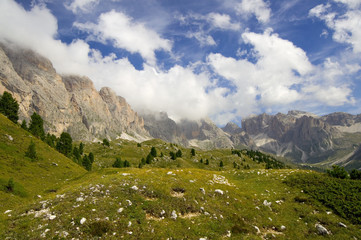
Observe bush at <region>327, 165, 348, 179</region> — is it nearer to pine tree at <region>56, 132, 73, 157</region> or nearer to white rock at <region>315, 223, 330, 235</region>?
white rock at <region>315, 223, 330, 235</region>

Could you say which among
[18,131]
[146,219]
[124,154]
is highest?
[18,131]

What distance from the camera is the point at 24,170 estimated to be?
40.8 meters

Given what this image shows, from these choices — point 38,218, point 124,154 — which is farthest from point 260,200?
point 124,154

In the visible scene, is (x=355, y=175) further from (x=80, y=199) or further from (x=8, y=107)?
(x=8, y=107)

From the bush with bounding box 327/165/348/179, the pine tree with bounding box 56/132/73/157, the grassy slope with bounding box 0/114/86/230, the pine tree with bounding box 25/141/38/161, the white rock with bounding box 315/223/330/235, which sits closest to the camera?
the white rock with bounding box 315/223/330/235

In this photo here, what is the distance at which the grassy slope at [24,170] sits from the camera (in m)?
28.8

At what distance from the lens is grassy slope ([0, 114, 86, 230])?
28.8 m

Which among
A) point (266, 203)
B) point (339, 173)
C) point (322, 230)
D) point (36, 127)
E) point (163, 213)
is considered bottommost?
point (322, 230)

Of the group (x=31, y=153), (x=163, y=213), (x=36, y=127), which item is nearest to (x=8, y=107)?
(x=36, y=127)

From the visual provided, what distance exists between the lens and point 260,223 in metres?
21.0

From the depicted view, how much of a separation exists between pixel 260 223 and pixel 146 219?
12545 millimetres

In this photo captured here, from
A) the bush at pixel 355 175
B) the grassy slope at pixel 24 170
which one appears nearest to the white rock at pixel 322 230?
the bush at pixel 355 175

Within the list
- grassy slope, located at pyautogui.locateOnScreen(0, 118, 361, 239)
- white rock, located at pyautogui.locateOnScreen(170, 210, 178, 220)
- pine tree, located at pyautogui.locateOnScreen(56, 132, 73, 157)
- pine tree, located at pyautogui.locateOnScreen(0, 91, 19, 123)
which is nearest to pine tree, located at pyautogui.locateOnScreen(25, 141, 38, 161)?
grassy slope, located at pyautogui.locateOnScreen(0, 118, 361, 239)

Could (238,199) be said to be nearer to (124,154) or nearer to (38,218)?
(38,218)
